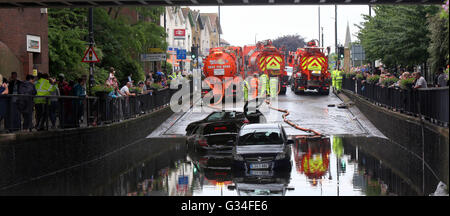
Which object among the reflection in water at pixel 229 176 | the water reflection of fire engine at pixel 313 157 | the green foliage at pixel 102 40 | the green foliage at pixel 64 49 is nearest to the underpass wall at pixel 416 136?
the reflection in water at pixel 229 176

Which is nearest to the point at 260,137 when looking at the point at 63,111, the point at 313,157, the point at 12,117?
the point at 313,157

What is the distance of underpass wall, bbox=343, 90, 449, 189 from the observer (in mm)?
13932

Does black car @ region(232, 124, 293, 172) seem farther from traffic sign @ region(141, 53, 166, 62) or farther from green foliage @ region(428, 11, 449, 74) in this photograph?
traffic sign @ region(141, 53, 166, 62)

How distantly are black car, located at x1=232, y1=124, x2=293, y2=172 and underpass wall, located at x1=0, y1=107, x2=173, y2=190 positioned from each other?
15.5 feet

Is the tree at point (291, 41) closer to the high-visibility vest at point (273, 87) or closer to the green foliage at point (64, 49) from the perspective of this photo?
the high-visibility vest at point (273, 87)

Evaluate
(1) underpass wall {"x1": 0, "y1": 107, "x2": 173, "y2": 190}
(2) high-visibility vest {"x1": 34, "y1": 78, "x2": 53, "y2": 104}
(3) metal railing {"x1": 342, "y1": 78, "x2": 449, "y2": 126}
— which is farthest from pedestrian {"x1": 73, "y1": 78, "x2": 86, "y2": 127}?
(3) metal railing {"x1": 342, "y1": 78, "x2": 449, "y2": 126}

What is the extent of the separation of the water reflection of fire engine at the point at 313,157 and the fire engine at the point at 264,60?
1856 cm

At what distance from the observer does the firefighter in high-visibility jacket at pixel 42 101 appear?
57.7 feet

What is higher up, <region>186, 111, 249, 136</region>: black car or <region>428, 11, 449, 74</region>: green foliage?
<region>428, 11, 449, 74</region>: green foliage

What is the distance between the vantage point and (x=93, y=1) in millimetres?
19344

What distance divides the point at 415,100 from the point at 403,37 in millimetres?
11578

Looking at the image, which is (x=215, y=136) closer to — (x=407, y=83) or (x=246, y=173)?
(x=246, y=173)
